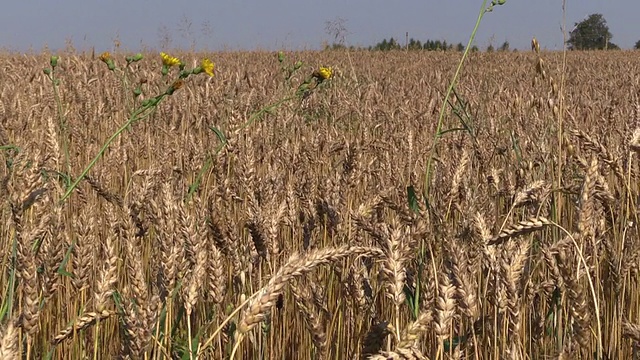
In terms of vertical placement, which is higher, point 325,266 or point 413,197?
point 413,197

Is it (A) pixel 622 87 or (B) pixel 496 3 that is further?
(A) pixel 622 87

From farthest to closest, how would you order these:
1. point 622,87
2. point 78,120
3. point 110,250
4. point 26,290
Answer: point 622,87 < point 78,120 < point 110,250 < point 26,290

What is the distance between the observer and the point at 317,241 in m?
1.88

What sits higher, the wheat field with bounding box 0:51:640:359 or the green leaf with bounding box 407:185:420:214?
the green leaf with bounding box 407:185:420:214

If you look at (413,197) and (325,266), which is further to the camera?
(325,266)

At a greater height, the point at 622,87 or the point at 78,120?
the point at 622,87

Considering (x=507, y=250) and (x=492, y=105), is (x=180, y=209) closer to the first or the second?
(x=507, y=250)

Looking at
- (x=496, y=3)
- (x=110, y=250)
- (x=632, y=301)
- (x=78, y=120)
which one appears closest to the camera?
(x=110, y=250)

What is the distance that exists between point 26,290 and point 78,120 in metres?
3.14

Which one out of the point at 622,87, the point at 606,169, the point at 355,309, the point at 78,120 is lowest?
the point at 355,309

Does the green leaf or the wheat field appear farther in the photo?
the green leaf

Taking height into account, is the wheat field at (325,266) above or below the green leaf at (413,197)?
below

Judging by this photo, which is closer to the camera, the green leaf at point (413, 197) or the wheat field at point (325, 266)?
the wheat field at point (325, 266)

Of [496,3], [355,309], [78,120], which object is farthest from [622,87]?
[355,309]
